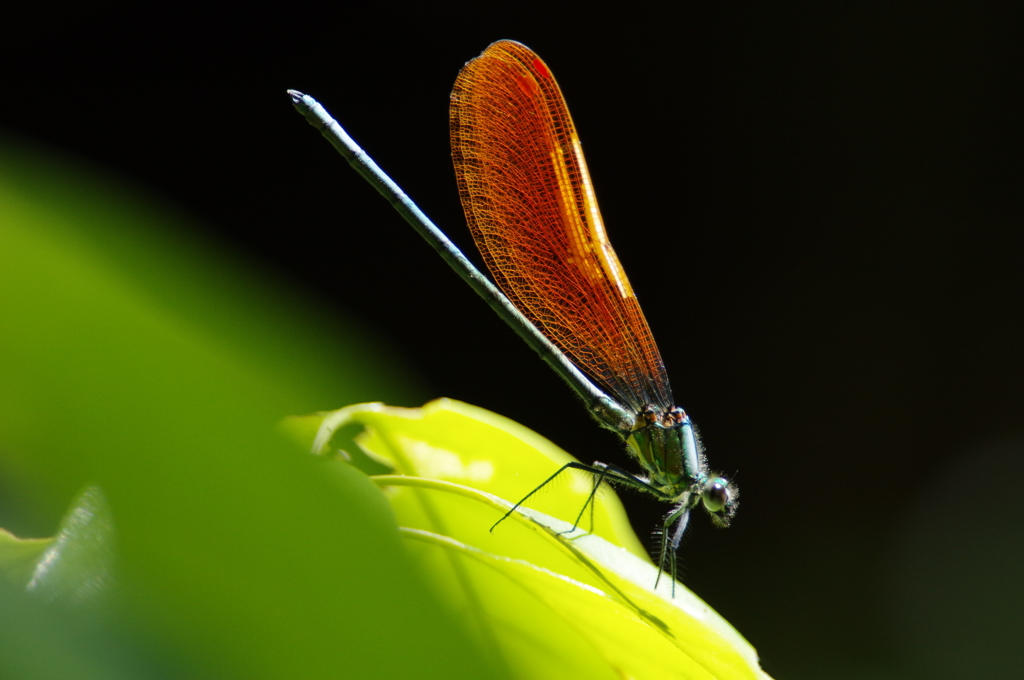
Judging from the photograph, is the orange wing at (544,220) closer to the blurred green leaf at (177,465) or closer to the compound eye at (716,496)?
the compound eye at (716,496)

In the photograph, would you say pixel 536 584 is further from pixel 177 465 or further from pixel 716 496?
pixel 716 496

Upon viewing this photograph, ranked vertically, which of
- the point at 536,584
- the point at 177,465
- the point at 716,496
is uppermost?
the point at 177,465

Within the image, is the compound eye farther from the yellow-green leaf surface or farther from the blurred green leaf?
the blurred green leaf

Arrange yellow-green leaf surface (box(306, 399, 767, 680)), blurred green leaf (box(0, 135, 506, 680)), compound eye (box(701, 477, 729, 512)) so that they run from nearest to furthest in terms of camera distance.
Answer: blurred green leaf (box(0, 135, 506, 680)) → yellow-green leaf surface (box(306, 399, 767, 680)) → compound eye (box(701, 477, 729, 512))

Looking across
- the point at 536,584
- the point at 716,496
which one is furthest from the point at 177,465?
the point at 716,496

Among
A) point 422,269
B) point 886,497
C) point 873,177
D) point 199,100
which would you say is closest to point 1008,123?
point 873,177

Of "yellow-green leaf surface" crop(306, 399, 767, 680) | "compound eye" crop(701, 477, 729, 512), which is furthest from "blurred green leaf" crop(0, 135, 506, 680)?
"compound eye" crop(701, 477, 729, 512)

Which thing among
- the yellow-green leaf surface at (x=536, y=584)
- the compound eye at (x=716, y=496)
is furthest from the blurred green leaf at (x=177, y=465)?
the compound eye at (x=716, y=496)
